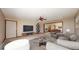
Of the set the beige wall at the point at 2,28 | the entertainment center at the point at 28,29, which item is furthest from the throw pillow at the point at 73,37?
the beige wall at the point at 2,28

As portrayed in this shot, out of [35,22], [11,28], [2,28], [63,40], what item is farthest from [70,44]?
[2,28]

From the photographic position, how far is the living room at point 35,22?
5.36ft

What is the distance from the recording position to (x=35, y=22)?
1757mm

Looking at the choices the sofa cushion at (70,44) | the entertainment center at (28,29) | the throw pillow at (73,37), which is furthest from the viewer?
the entertainment center at (28,29)

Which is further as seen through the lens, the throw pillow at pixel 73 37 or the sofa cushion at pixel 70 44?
the throw pillow at pixel 73 37

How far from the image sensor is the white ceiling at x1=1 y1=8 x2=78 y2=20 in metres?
1.62

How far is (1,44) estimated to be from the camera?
5.21ft

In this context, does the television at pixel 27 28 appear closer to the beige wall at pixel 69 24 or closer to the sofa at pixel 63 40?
the sofa at pixel 63 40

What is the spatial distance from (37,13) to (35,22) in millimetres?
182

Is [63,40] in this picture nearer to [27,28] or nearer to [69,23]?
[69,23]

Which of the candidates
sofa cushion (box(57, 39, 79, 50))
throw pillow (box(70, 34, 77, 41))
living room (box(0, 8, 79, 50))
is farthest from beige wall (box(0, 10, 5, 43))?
throw pillow (box(70, 34, 77, 41))

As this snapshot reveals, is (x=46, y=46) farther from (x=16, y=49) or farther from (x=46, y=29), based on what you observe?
(x=16, y=49)
